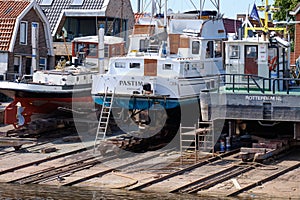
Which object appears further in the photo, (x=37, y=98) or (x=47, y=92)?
(x=37, y=98)

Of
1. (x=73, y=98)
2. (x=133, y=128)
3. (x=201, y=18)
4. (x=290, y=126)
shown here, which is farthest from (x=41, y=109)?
(x=290, y=126)

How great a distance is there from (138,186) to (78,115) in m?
9.61

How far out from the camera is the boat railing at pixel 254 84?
73.7 feet

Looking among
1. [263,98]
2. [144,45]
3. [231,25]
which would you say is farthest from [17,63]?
[263,98]

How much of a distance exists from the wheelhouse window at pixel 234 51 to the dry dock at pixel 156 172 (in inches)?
140

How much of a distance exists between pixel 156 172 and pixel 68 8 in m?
25.1

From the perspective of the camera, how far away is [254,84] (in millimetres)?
23406

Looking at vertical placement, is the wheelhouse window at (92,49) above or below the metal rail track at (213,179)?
above

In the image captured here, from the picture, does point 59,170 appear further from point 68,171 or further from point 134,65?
point 134,65

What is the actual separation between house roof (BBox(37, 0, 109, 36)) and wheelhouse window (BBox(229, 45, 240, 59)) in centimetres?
1927

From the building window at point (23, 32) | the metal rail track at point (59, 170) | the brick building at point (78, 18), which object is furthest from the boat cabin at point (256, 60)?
the brick building at point (78, 18)

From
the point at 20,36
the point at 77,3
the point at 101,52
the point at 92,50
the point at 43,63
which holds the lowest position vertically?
the point at 43,63

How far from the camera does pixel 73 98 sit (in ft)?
93.1

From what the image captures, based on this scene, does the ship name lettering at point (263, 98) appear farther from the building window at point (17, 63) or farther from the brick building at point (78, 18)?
the brick building at point (78, 18)
